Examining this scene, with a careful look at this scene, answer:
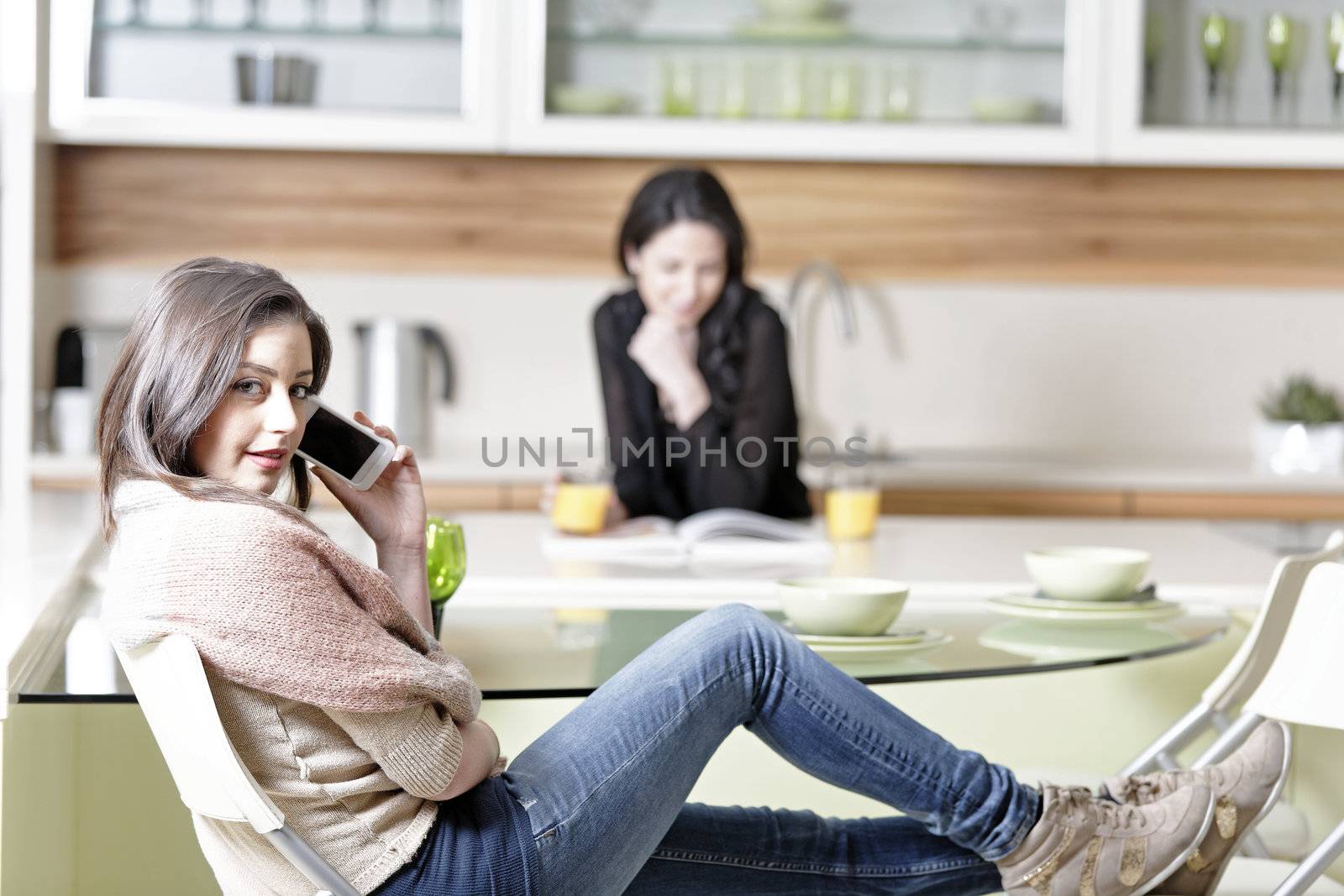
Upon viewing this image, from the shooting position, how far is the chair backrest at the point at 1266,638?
5.24ft

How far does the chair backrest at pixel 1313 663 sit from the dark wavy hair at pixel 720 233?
138 centimetres

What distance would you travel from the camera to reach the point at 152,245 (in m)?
3.68

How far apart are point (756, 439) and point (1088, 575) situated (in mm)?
963

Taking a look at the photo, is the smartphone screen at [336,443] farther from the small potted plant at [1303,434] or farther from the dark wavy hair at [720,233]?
the small potted plant at [1303,434]

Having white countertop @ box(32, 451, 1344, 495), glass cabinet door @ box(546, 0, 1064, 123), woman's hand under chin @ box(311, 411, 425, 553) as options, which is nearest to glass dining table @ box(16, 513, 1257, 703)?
woman's hand under chin @ box(311, 411, 425, 553)

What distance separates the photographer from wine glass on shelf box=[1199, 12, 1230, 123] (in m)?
3.54

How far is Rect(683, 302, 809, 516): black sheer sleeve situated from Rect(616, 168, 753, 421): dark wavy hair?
0.02 metres

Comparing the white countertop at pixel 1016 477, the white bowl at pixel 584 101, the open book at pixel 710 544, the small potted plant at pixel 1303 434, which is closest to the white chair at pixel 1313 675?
the open book at pixel 710 544

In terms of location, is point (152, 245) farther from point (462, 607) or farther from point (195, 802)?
point (195, 802)

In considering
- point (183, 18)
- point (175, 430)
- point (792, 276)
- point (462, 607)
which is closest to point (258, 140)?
point (183, 18)

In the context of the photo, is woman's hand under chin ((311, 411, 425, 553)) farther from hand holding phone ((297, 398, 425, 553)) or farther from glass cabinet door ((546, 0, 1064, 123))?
glass cabinet door ((546, 0, 1064, 123))

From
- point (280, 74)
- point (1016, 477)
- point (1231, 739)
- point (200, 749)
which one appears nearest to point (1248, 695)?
point (1231, 739)

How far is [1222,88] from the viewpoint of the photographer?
3.54m

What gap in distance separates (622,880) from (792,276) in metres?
2.52
